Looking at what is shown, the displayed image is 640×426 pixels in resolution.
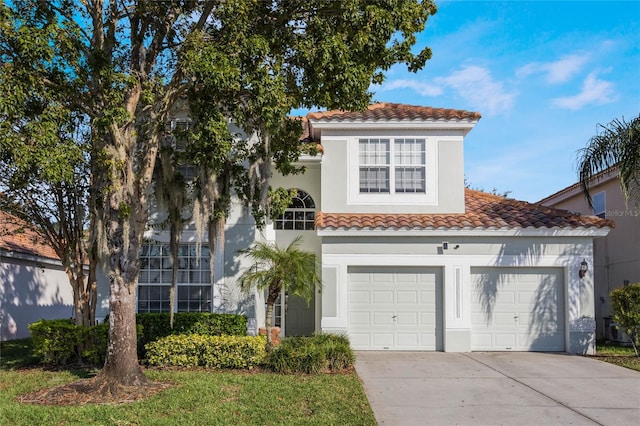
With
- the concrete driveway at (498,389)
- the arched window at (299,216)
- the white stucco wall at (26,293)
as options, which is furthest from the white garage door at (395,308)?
the white stucco wall at (26,293)

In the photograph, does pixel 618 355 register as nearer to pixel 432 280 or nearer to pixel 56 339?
pixel 432 280

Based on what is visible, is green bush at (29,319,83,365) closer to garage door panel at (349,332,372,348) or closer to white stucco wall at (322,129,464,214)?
garage door panel at (349,332,372,348)

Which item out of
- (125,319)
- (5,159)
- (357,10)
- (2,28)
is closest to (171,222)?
(125,319)

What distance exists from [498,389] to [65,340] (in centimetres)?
871

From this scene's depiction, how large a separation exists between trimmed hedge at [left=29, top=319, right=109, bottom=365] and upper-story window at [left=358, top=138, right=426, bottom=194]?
24.0 feet

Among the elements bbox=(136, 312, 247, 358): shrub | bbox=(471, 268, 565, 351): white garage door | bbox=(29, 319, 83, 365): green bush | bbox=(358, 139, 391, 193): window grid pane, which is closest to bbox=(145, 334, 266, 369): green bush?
bbox=(136, 312, 247, 358): shrub

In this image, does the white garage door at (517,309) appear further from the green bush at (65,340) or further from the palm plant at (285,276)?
the green bush at (65,340)

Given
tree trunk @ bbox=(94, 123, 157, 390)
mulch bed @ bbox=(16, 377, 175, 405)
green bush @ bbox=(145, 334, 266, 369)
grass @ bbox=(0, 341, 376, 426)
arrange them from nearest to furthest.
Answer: grass @ bbox=(0, 341, 376, 426) → mulch bed @ bbox=(16, 377, 175, 405) → tree trunk @ bbox=(94, 123, 157, 390) → green bush @ bbox=(145, 334, 266, 369)

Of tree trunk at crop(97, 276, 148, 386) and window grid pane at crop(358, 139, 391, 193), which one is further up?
window grid pane at crop(358, 139, 391, 193)

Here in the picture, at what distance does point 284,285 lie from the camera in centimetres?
1192

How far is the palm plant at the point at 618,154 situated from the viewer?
495 inches

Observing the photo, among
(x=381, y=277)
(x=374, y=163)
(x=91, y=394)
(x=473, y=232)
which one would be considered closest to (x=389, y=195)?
(x=374, y=163)

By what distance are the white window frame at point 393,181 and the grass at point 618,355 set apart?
214 inches

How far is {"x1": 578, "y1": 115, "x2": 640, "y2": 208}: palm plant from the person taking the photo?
12.6m
